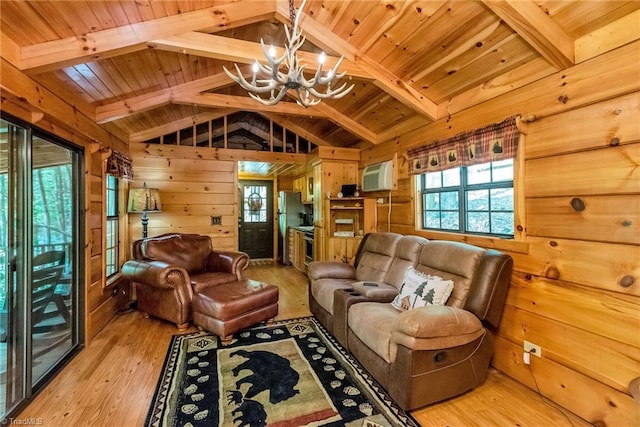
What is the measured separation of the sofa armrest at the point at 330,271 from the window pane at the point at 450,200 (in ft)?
4.16

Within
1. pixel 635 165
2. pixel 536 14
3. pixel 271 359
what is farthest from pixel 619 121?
pixel 271 359

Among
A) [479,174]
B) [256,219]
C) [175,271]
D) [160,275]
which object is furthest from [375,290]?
[256,219]

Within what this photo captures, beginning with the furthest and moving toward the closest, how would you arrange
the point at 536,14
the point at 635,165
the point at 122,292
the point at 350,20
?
the point at 122,292 < the point at 350,20 < the point at 536,14 < the point at 635,165

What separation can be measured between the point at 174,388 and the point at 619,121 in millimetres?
3256

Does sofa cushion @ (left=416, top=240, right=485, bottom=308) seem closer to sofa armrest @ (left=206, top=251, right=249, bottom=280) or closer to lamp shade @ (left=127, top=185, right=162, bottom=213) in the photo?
sofa armrest @ (left=206, top=251, right=249, bottom=280)

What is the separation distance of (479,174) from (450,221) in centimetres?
58

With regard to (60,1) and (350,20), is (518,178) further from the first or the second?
(60,1)

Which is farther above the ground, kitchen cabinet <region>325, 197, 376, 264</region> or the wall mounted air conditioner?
the wall mounted air conditioner

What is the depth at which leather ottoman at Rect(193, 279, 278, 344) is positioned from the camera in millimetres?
2719

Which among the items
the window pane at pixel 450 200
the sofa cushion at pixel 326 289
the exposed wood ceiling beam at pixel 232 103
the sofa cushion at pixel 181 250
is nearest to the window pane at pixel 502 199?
the window pane at pixel 450 200

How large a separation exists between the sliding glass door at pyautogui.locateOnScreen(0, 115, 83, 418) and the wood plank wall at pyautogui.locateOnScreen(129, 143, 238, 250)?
5.37 feet

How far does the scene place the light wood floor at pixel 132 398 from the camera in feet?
5.77

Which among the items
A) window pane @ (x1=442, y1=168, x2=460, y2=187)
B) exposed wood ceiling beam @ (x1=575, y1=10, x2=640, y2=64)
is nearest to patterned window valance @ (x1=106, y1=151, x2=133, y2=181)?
window pane @ (x1=442, y1=168, x2=460, y2=187)

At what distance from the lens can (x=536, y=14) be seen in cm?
172
